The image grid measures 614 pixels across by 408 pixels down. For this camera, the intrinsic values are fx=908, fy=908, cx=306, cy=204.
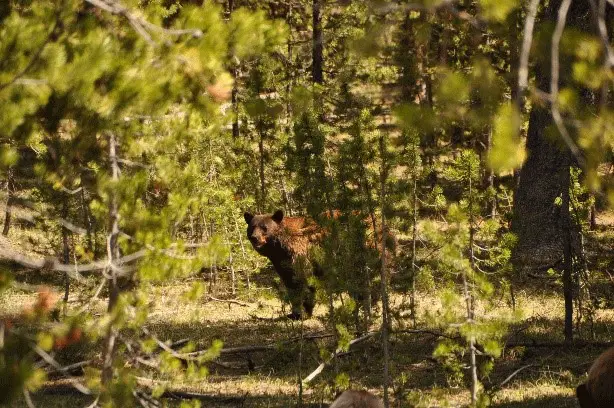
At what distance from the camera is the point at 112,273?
23.9 ft

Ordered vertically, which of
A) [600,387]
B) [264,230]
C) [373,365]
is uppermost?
[264,230]

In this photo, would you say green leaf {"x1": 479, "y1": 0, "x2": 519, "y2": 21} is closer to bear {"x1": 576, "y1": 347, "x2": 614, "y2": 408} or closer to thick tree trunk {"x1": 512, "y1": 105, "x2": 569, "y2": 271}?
bear {"x1": 576, "y1": 347, "x2": 614, "y2": 408}

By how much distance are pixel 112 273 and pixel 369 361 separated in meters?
7.04

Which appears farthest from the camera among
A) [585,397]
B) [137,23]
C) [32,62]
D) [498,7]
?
A: [585,397]

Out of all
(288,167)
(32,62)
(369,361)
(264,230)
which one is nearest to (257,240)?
(264,230)

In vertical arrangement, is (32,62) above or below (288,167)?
above

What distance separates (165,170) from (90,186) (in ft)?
2.22

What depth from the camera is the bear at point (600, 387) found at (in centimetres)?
744

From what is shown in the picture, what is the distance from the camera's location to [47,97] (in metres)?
6.96

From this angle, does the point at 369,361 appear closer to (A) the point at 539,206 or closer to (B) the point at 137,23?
(B) the point at 137,23

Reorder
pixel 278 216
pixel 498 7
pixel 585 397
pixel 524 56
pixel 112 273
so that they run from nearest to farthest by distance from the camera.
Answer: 1. pixel 524 56
2. pixel 498 7
3. pixel 112 273
4. pixel 585 397
5. pixel 278 216

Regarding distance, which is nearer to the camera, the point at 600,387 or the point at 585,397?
the point at 600,387

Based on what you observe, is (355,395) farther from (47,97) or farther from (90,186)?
(47,97)

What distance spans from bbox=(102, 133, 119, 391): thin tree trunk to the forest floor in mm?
1606
